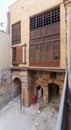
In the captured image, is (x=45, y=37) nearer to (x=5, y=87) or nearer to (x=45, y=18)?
(x=45, y=18)

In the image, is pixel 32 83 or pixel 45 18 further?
pixel 32 83

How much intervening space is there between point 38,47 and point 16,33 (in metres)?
3.07

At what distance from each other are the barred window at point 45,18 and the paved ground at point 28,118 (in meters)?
5.55

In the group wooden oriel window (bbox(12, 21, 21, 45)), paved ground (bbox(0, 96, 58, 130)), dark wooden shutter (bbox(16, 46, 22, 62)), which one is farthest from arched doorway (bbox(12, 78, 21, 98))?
wooden oriel window (bbox(12, 21, 21, 45))

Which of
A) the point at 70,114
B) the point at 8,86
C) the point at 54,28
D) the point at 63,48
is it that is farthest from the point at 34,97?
the point at 70,114

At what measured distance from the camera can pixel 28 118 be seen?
9.63m

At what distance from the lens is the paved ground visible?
8.59 metres

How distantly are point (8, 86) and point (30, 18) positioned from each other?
5.70 meters

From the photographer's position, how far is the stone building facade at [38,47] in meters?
8.78

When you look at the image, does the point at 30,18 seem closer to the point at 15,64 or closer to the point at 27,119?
the point at 15,64

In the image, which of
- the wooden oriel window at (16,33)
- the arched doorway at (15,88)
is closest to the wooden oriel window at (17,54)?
the wooden oriel window at (16,33)

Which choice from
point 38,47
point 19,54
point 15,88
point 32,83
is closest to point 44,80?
point 32,83

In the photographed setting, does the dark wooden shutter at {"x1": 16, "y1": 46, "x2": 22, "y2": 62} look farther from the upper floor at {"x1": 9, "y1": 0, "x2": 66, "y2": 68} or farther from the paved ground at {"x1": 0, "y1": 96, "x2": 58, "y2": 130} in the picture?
the paved ground at {"x1": 0, "y1": 96, "x2": 58, "y2": 130}

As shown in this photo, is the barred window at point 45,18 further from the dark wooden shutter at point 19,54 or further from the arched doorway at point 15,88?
the arched doorway at point 15,88
